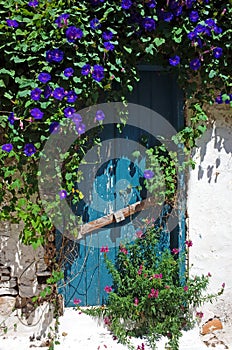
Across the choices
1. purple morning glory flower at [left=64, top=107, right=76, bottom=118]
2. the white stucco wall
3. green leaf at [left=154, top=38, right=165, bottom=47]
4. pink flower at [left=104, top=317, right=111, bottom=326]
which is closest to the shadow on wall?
the white stucco wall

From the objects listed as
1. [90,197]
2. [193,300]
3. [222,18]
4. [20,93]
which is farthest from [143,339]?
[222,18]

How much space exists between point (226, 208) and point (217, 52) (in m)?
1.19

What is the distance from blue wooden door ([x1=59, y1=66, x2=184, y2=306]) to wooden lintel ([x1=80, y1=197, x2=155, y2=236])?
0.12ft

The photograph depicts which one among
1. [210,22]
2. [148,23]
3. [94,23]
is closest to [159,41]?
[148,23]

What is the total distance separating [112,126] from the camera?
400 cm

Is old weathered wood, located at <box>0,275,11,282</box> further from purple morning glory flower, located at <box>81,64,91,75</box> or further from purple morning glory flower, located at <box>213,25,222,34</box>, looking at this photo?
purple morning glory flower, located at <box>213,25,222,34</box>

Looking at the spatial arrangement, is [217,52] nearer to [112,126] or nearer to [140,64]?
[140,64]

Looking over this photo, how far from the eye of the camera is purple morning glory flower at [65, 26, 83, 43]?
331 centimetres

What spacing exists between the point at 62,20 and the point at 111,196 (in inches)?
55.1

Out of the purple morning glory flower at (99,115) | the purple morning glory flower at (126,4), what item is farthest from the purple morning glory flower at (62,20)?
the purple morning glory flower at (99,115)

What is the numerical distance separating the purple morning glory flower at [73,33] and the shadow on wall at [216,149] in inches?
49.3

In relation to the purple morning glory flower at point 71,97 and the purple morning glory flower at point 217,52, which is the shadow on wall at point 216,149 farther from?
the purple morning glory flower at point 71,97

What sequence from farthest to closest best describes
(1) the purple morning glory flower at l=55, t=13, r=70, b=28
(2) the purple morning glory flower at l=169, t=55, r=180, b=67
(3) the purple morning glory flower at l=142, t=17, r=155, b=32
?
1. (2) the purple morning glory flower at l=169, t=55, r=180, b=67
2. (3) the purple morning glory flower at l=142, t=17, r=155, b=32
3. (1) the purple morning glory flower at l=55, t=13, r=70, b=28

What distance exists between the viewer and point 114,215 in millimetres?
4016
